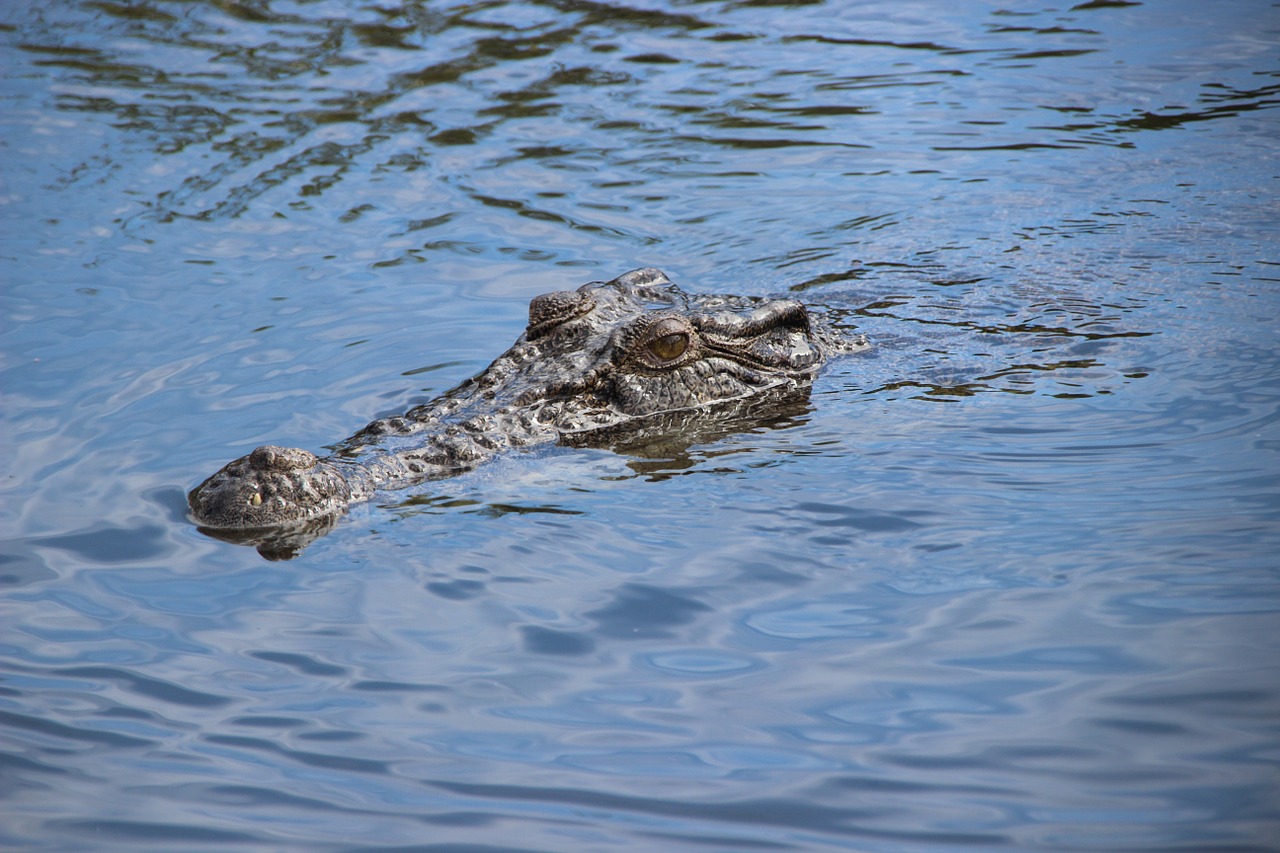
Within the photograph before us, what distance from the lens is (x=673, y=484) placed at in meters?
5.10

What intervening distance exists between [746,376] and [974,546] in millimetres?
2110

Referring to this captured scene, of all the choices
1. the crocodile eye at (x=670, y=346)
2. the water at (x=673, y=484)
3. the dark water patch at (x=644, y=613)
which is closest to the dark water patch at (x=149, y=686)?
the water at (x=673, y=484)

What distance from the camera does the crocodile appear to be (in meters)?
4.64

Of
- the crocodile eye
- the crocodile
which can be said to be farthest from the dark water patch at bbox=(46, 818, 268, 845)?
the crocodile eye

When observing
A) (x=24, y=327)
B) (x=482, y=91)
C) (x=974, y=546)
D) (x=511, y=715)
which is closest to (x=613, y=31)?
(x=482, y=91)

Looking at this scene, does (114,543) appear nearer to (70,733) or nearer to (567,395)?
(70,733)

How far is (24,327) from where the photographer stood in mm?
7258

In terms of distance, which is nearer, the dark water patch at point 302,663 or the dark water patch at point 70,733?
the dark water patch at point 70,733

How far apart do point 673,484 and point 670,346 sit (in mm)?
1064

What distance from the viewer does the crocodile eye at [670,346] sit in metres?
5.89

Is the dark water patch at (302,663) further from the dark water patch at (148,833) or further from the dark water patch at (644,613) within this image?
the dark water patch at (644,613)

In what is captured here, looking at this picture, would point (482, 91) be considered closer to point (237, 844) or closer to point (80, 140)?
point (80, 140)

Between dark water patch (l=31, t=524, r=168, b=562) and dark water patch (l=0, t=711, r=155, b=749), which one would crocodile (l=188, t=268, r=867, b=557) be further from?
dark water patch (l=0, t=711, r=155, b=749)

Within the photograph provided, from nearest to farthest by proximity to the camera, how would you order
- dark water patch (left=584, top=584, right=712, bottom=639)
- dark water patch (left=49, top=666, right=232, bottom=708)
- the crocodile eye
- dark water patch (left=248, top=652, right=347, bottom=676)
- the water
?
the water, dark water patch (left=49, top=666, right=232, bottom=708), dark water patch (left=248, top=652, right=347, bottom=676), dark water patch (left=584, top=584, right=712, bottom=639), the crocodile eye
